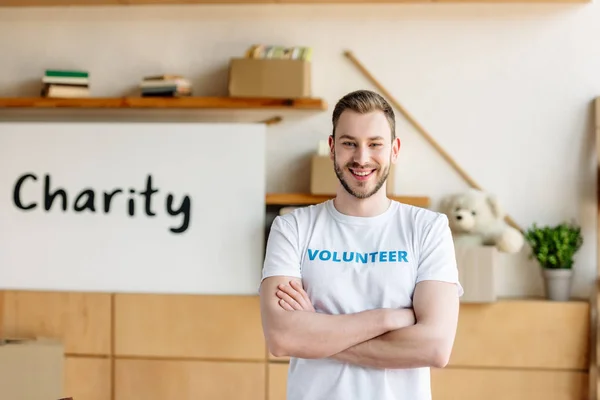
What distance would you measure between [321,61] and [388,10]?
1.33ft

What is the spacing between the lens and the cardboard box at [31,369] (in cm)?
346

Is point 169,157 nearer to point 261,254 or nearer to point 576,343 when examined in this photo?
point 261,254

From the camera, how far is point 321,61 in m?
3.99

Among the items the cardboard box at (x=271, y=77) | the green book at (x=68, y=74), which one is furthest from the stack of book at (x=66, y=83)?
the cardboard box at (x=271, y=77)

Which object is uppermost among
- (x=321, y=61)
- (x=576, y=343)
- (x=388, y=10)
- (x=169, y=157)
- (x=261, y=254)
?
(x=388, y=10)

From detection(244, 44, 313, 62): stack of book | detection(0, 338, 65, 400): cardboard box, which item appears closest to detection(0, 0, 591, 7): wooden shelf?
detection(244, 44, 313, 62): stack of book

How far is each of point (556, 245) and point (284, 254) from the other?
201cm

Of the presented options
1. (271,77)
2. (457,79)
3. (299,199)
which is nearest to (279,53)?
(271,77)

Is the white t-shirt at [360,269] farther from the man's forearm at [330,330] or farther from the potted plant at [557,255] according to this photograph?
the potted plant at [557,255]

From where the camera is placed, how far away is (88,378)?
372cm

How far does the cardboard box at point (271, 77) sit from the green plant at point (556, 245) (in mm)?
1255

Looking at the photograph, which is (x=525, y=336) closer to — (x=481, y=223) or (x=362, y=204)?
(x=481, y=223)

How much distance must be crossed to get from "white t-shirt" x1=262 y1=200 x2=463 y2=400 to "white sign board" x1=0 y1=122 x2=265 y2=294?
66.5 inches

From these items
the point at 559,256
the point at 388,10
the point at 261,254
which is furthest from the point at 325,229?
the point at 388,10
